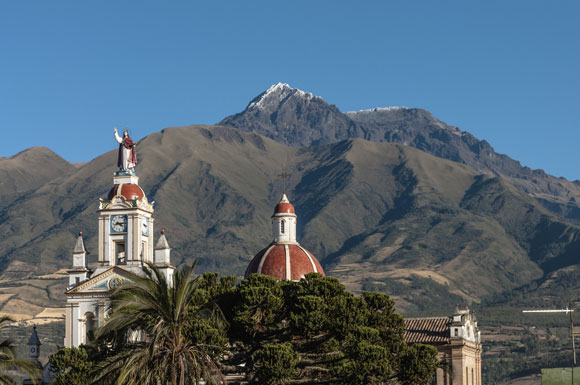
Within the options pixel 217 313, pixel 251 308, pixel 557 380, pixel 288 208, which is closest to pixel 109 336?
pixel 217 313

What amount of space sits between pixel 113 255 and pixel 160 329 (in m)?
36.2

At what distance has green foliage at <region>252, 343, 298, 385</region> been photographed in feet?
214

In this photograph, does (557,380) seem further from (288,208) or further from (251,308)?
(288,208)

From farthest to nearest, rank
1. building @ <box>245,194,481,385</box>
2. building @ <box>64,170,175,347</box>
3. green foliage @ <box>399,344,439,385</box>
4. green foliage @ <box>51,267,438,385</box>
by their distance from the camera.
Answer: building @ <box>245,194,481,385</box> → building @ <box>64,170,175,347</box> → green foliage @ <box>399,344,439,385</box> → green foliage @ <box>51,267,438,385</box>

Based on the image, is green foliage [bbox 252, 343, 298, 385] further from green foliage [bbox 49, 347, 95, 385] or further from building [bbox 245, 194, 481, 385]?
building [bbox 245, 194, 481, 385]

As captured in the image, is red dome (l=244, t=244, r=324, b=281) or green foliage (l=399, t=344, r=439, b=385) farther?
red dome (l=244, t=244, r=324, b=281)

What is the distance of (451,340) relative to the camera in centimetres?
10206

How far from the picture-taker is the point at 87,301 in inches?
3452

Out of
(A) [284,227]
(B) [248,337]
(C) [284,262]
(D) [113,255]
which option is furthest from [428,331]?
(B) [248,337]

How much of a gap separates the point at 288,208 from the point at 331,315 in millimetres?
39525

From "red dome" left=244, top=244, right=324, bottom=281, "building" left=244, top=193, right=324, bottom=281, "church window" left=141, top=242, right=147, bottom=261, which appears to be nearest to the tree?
"church window" left=141, top=242, right=147, bottom=261

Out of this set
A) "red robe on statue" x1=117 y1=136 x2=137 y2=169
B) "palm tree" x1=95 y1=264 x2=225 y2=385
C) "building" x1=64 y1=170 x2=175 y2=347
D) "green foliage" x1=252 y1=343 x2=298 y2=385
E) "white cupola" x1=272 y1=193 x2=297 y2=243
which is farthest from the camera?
"white cupola" x1=272 y1=193 x2=297 y2=243

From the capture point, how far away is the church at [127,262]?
87.1 metres

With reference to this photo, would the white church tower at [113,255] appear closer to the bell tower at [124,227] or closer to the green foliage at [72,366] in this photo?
the bell tower at [124,227]
